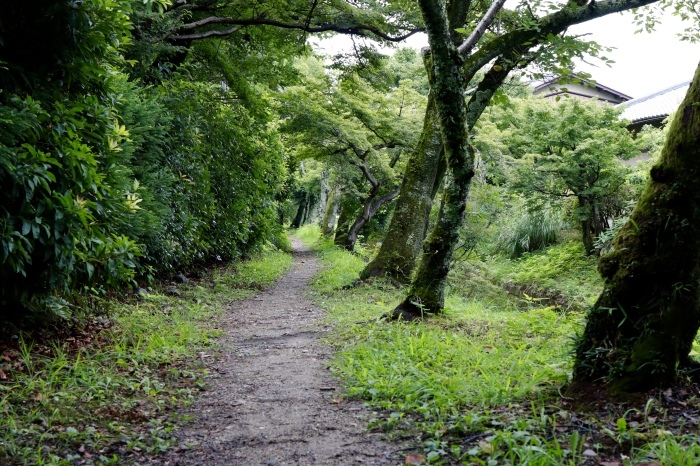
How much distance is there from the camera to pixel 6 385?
3615 millimetres

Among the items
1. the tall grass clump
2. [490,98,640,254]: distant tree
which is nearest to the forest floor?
[490,98,640,254]: distant tree

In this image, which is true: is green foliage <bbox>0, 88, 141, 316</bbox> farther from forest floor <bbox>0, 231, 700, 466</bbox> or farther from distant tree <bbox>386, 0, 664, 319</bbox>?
distant tree <bbox>386, 0, 664, 319</bbox>

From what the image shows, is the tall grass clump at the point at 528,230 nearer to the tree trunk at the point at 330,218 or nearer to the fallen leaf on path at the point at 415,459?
the tree trunk at the point at 330,218

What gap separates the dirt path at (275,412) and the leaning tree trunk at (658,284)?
1.56m

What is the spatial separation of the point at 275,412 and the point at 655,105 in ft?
77.6

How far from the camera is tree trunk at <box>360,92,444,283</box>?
344 inches

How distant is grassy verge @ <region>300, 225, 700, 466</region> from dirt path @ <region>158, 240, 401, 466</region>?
217mm

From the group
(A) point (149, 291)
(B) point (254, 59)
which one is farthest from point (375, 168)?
(A) point (149, 291)

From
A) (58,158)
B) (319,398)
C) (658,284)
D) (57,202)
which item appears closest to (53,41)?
(58,158)

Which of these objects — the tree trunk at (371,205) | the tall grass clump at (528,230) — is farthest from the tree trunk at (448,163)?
the tree trunk at (371,205)

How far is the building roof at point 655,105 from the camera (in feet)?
64.3

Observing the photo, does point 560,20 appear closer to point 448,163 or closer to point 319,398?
point 448,163

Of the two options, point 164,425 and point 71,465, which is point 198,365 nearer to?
point 164,425

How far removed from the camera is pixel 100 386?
157 inches
